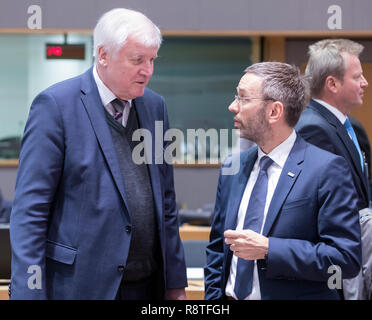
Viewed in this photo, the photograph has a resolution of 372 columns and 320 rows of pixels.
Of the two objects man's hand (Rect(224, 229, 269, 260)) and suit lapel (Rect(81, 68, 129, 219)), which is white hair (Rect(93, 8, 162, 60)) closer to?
suit lapel (Rect(81, 68, 129, 219))

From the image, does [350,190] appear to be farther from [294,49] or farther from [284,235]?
[294,49]

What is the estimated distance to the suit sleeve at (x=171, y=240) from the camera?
2.15 meters

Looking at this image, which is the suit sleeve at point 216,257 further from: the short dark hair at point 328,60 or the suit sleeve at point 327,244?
the short dark hair at point 328,60

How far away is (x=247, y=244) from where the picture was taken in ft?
6.35

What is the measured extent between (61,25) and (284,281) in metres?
5.92

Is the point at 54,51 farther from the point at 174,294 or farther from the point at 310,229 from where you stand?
the point at 310,229

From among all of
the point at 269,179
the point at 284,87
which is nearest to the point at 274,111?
the point at 284,87

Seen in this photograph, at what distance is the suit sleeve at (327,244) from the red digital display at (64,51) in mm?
4683

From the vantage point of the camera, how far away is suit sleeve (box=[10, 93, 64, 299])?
1851mm

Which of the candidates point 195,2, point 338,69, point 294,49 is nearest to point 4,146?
point 195,2

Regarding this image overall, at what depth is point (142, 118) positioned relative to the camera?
2.11 metres

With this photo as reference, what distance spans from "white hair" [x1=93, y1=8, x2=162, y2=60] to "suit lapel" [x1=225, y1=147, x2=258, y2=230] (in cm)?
54

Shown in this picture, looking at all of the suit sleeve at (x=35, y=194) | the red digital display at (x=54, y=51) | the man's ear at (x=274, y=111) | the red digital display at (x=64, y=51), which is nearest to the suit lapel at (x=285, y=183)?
the man's ear at (x=274, y=111)

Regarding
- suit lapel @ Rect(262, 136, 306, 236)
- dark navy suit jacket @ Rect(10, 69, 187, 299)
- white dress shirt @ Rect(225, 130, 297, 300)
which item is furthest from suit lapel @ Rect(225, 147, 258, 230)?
dark navy suit jacket @ Rect(10, 69, 187, 299)
